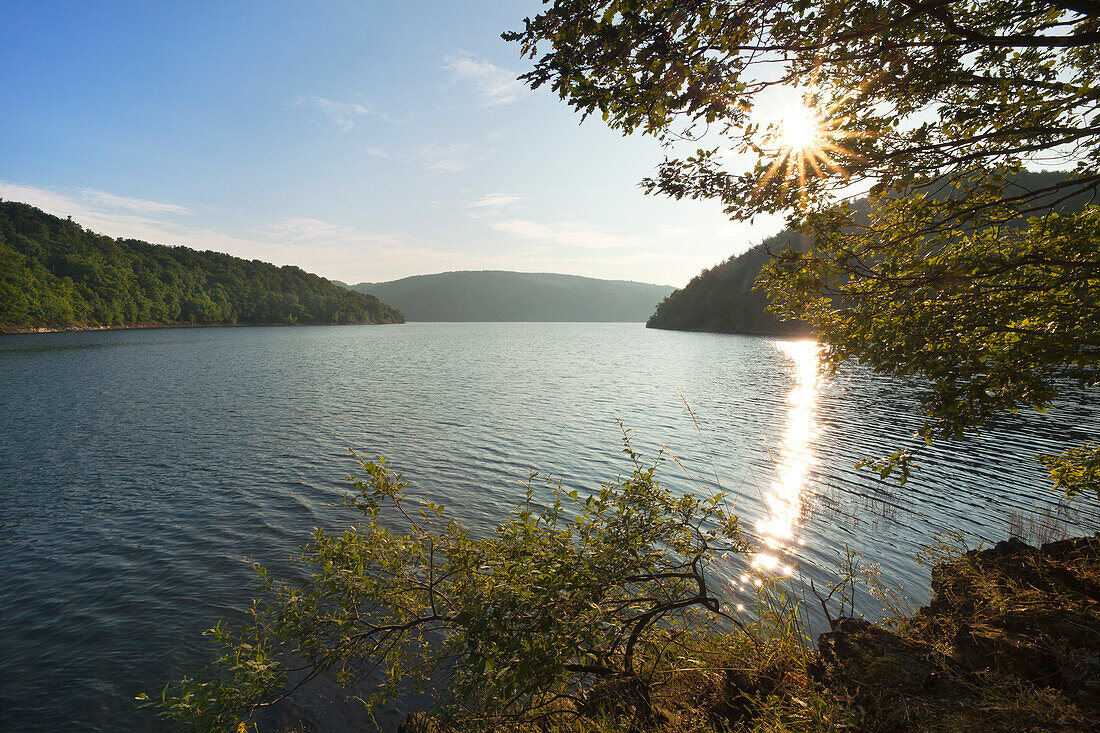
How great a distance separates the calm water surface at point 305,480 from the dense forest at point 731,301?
310 ft

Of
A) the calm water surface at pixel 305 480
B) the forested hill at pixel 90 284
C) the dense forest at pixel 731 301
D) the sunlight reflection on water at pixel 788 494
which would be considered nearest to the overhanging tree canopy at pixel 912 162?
the sunlight reflection on water at pixel 788 494

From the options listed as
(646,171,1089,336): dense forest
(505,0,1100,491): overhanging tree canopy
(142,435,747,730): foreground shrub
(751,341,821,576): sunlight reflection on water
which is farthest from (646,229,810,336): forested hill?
(142,435,747,730): foreground shrub

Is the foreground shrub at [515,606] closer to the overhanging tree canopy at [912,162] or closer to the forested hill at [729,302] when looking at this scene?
the overhanging tree canopy at [912,162]

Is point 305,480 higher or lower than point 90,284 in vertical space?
lower

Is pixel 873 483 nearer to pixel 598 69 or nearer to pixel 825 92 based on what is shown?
pixel 825 92

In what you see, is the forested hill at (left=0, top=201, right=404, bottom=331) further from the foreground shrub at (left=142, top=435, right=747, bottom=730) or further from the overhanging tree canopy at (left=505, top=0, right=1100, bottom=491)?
the overhanging tree canopy at (left=505, top=0, right=1100, bottom=491)

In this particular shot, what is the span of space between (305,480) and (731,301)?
147336mm

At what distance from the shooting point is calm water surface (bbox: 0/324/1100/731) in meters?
9.70

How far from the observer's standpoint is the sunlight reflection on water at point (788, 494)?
12.8 metres

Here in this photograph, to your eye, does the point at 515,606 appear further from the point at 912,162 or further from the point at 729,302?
the point at 729,302

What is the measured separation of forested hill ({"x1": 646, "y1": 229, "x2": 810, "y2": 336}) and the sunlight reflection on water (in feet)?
342

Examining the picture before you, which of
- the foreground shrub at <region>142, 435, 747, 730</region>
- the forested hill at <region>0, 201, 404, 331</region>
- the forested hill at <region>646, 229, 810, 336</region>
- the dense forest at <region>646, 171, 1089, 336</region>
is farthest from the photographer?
the forested hill at <region>646, 229, 810, 336</region>

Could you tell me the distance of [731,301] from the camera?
485ft

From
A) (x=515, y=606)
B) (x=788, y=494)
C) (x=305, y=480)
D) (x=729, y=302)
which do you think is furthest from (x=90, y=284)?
(x=515, y=606)
